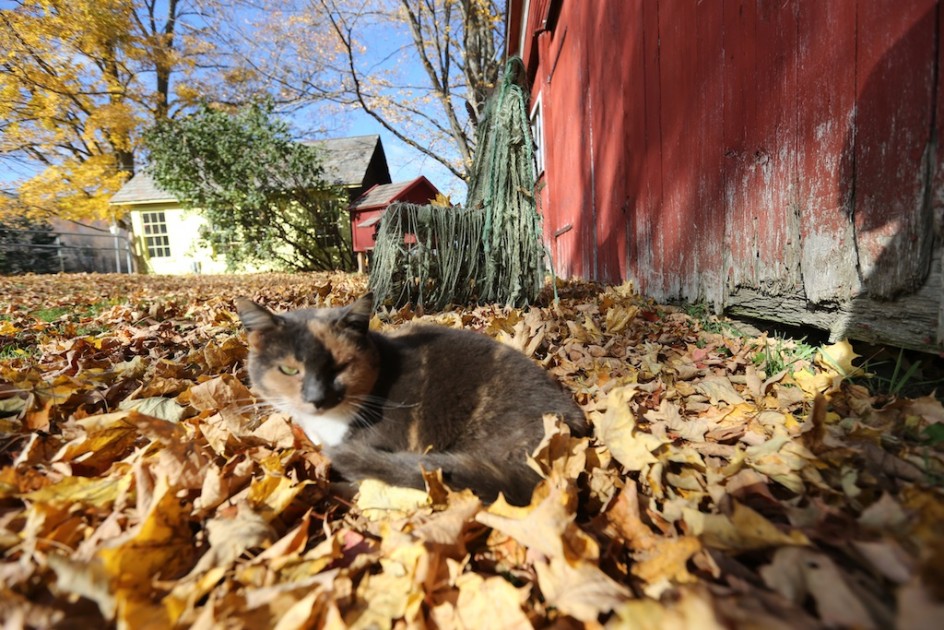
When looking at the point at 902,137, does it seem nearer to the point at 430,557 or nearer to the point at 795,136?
the point at 795,136

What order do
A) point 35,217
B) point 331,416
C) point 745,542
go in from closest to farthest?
point 745,542 → point 331,416 → point 35,217

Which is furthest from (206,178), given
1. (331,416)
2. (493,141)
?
(331,416)

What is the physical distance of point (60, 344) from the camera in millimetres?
2932

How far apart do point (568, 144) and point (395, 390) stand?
6840 mm

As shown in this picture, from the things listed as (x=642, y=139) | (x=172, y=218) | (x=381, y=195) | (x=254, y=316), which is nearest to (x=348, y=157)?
(x=381, y=195)

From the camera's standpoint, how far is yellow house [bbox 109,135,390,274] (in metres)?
18.8

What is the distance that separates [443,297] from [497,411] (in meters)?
2.67

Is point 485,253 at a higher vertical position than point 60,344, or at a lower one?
higher

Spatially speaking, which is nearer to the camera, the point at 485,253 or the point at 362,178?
the point at 485,253

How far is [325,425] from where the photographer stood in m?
1.75

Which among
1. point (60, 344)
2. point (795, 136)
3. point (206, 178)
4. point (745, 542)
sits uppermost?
point (206, 178)

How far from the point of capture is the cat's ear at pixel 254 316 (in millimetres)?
1745

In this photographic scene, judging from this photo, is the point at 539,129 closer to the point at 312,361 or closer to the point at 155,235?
the point at 312,361

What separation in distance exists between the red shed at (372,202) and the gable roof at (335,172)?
1.08 m
